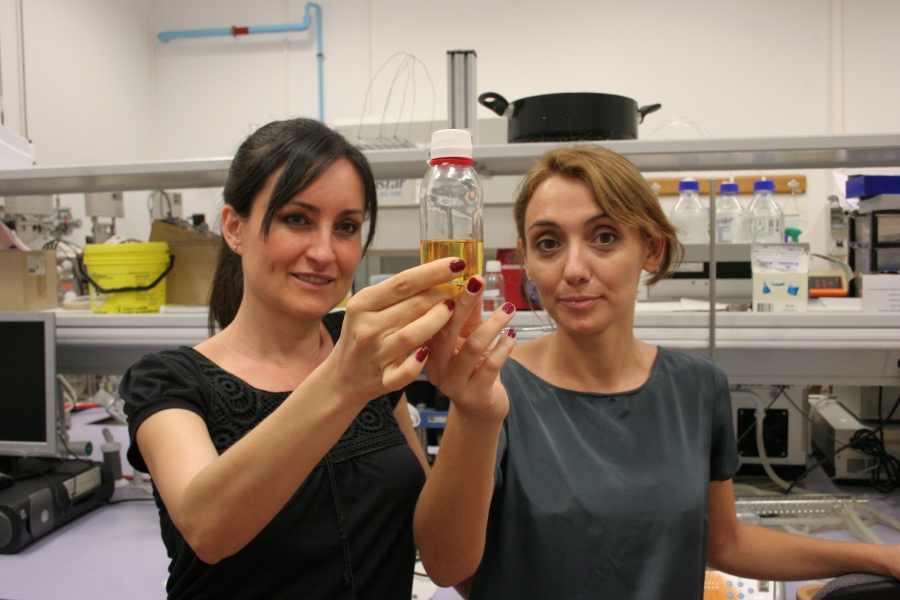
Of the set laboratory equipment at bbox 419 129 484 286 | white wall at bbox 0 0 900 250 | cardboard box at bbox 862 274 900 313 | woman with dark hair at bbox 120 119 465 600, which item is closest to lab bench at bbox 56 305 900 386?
cardboard box at bbox 862 274 900 313

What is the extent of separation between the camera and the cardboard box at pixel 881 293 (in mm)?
1373

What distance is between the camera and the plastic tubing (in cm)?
162

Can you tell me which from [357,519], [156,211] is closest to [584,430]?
[357,519]

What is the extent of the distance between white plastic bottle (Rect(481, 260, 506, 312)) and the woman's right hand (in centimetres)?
108

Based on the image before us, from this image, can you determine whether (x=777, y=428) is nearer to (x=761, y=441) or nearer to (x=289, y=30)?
(x=761, y=441)

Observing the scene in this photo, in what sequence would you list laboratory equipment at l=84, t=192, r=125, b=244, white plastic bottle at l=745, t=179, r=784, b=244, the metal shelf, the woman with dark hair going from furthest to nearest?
1. laboratory equipment at l=84, t=192, r=125, b=244
2. white plastic bottle at l=745, t=179, r=784, b=244
3. the metal shelf
4. the woman with dark hair

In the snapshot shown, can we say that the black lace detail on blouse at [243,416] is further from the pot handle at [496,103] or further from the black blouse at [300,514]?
the pot handle at [496,103]

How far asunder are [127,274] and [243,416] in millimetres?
1072

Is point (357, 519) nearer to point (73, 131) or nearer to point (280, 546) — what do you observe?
point (280, 546)

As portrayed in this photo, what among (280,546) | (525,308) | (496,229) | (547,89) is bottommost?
(280,546)

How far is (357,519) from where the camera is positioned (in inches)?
35.2

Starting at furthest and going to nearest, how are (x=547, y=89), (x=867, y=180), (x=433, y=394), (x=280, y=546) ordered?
1. (x=547, y=89)
2. (x=433, y=394)
3. (x=867, y=180)
4. (x=280, y=546)

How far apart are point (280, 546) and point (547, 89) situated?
3.60 metres

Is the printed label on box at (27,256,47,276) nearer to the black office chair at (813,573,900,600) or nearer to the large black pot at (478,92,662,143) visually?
the large black pot at (478,92,662,143)
